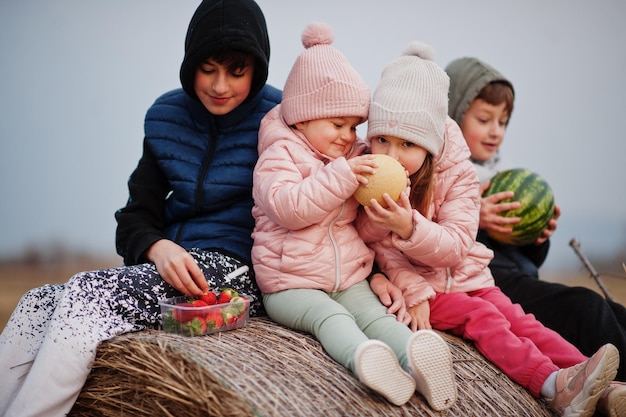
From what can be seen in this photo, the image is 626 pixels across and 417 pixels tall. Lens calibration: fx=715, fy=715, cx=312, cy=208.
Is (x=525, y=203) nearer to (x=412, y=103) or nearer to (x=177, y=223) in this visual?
(x=412, y=103)

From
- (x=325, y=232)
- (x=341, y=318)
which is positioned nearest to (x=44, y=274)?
(x=325, y=232)

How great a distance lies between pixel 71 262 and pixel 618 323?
6.44m

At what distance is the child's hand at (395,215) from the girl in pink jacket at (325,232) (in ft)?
0.45

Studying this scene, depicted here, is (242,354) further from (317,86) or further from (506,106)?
(506,106)

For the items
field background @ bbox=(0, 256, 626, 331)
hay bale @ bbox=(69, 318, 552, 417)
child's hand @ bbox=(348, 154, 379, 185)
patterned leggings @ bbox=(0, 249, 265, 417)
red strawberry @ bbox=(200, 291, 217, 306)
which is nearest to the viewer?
hay bale @ bbox=(69, 318, 552, 417)

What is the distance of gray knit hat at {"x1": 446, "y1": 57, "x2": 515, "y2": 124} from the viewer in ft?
14.5

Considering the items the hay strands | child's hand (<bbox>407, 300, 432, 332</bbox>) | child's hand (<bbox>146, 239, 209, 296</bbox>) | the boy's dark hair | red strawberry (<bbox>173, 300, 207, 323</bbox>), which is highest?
the boy's dark hair

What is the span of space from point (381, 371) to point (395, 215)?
2.21 ft

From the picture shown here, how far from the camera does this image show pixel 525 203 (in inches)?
157

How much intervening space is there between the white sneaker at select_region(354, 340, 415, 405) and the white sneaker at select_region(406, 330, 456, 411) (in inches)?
2.6

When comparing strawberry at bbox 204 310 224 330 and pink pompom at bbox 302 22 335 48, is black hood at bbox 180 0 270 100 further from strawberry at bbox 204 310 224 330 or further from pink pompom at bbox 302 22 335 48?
strawberry at bbox 204 310 224 330

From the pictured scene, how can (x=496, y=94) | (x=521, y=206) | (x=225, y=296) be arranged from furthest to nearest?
(x=496, y=94), (x=521, y=206), (x=225, y=296)

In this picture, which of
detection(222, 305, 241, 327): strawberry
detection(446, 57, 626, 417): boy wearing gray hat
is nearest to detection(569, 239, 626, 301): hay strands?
detection(446, 57, 626, 417): boy wearing gray hat

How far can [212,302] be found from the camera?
2918 mm
